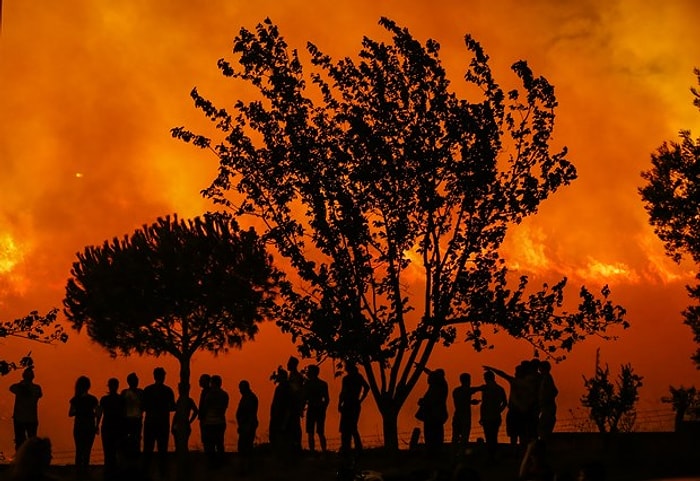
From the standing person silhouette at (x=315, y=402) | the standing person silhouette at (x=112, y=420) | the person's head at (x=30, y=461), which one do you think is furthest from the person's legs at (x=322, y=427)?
the person's head at (x=30, y=461)

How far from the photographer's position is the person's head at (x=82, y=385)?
2073cm

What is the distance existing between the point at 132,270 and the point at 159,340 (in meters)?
3.26

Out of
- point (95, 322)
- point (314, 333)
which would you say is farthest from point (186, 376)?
point (314, 333)

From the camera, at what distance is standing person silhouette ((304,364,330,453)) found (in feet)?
73.0

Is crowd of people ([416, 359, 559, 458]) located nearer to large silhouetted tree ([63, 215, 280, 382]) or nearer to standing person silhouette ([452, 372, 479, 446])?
standing person silhouette ([452, 372, 479, 446])

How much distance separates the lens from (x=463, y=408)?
21.4m

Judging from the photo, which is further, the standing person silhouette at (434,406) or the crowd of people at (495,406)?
the standing person silhouette at (434,406)

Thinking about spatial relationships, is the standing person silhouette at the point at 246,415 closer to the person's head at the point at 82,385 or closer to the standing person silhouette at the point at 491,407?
the person's head at the point at 82,385

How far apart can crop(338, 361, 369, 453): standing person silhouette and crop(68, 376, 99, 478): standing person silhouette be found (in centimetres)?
489

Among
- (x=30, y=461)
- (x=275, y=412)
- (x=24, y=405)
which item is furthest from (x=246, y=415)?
(x=30, y=461)

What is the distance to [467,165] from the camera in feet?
88.0

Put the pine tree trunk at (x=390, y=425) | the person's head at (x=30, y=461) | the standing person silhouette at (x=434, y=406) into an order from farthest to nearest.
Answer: the pine tree trunk at (x=390, y=425)
the standing person silhouette at (x=434, y=406)
the person's head at (x=30, y=461)

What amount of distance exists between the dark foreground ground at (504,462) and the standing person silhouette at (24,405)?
3.44ft

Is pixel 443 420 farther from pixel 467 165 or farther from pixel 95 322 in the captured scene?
pixel 95 322
